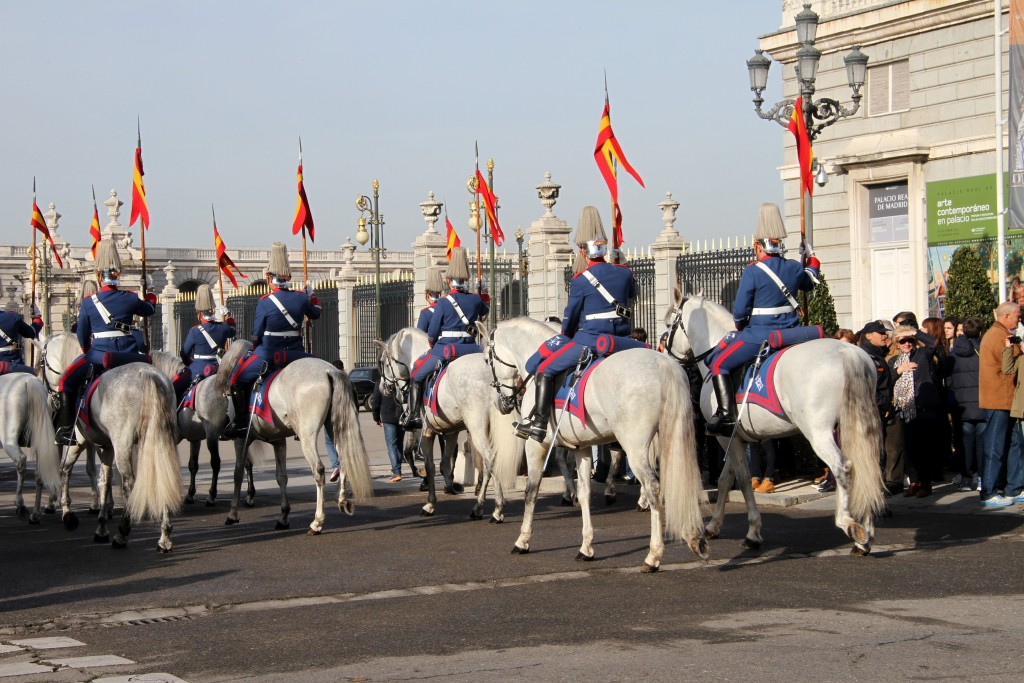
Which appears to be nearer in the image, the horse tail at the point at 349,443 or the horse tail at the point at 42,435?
the horse tail at the point at 349,443

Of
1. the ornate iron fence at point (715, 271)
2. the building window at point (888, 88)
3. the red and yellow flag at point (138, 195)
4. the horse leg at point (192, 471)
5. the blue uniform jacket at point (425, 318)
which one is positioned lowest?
the horse leg at point (192, 471)

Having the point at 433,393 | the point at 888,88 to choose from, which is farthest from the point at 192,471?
the point at 888,88

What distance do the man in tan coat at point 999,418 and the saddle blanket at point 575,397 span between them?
4.40 meters

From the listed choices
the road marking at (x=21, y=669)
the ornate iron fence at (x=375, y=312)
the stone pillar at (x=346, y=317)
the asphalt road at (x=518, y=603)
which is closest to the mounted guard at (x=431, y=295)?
the asphalt road at (x=518, y=603)

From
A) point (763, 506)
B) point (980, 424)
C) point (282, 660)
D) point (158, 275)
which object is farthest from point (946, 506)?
point (158, 275)

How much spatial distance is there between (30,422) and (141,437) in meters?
2.57

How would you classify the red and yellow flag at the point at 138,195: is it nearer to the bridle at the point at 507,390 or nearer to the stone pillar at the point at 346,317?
the bridle at the point at 507,390

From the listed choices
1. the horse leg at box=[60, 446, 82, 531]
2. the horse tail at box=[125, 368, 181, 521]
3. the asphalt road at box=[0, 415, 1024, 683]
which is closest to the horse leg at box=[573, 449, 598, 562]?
the asphalt road at box=[0, 415, 1024, 683]

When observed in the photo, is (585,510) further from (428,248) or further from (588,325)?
(428,248)

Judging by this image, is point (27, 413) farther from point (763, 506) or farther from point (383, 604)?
point (763, 506)

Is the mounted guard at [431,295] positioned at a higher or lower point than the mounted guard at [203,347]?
higher

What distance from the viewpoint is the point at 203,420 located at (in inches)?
626

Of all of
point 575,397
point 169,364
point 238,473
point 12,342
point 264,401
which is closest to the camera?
point 575,397

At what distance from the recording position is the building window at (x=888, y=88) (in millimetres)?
28875
